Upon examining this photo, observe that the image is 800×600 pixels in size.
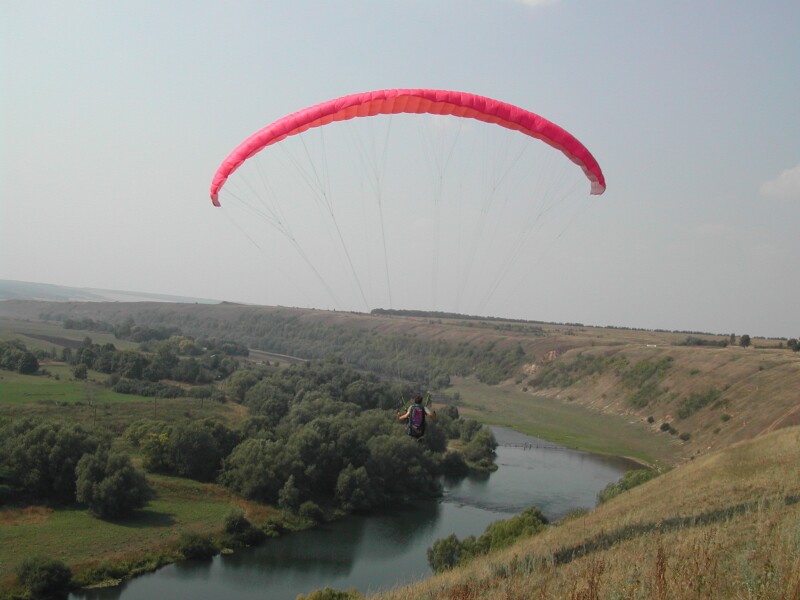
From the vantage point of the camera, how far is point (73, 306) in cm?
13000

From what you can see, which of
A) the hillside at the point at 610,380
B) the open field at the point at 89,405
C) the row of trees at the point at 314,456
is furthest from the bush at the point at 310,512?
the open field at the point at 89,405

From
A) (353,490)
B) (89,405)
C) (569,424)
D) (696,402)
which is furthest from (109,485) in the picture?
(696,402)

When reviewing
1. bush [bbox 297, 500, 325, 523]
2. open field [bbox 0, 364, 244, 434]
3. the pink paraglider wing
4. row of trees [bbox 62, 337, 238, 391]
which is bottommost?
bush [bbox 297, 500, 325, 523]

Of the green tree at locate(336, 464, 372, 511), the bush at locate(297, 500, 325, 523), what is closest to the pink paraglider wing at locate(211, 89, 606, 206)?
the bush at locate(297, 500, 325, 523)

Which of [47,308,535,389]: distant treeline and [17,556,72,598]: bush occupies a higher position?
[47,308,535,389]: distant treeline

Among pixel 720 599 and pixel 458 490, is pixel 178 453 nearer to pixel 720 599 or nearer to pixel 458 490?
pixel 458 490

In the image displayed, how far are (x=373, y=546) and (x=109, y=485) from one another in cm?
931

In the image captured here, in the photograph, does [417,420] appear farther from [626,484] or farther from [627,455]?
[627,455]

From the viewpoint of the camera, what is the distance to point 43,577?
1766 cm

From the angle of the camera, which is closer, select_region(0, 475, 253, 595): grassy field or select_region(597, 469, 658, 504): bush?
select_region(0, 475, 253, 595): grassy field

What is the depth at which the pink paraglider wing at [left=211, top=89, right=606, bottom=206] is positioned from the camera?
10.8m

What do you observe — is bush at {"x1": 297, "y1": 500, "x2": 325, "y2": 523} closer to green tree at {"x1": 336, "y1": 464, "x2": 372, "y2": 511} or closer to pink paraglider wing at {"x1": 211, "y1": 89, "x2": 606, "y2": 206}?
green tree at {"x1": 336, "y1": 464, "x2": 372, "y2": 511}

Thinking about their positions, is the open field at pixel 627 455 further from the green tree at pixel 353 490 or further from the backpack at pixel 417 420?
the green tree at pixel 353 490

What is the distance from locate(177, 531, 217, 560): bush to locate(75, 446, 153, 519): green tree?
313cm
